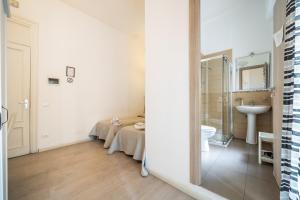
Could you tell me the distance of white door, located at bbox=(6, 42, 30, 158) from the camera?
103 inches

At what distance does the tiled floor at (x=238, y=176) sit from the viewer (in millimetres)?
1569

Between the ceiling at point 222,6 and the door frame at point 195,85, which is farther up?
the ceiling at point 222,6

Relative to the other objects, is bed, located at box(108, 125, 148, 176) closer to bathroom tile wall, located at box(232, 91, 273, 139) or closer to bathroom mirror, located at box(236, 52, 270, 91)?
bathroom tile wall, located at box(232, 91, 273, 139)

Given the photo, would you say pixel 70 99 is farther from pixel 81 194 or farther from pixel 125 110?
pixel 81 194

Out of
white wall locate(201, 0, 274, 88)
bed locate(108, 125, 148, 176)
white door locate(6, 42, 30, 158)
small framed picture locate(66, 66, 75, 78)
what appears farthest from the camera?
small framed picture locate(66, 66, 75, 78)

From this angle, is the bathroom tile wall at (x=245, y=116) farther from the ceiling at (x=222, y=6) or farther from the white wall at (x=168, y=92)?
the white wall at (x=168, y=92)

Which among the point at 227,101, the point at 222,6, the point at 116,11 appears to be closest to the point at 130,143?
the point at 227,101

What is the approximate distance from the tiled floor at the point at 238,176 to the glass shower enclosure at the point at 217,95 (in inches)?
29.1

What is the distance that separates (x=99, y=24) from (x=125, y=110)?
252 cm

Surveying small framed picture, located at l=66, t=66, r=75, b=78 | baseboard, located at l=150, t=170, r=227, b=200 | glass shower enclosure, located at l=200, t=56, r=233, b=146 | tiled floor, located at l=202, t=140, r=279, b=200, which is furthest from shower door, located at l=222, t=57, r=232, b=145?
small framed picture, located at l=66, t=66, r=75, b=78

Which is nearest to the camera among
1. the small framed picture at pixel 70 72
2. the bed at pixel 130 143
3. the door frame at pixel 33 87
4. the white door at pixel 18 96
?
the bed at pixel 130 143

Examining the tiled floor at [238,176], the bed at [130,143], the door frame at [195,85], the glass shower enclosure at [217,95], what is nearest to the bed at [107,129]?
the bed at [130,143]

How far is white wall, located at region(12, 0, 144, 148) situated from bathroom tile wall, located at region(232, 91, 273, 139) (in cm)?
304

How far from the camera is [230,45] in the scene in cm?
367
